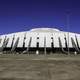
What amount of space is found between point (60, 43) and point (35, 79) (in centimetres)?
6587

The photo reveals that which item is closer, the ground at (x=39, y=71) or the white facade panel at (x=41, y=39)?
the ground at (x=39, y=71)

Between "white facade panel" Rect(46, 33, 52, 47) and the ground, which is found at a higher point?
"white facade panel" Rect(46, 33, 52, 47)

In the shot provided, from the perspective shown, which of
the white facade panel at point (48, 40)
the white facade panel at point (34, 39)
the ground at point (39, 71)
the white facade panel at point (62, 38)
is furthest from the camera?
the white facade panel at point (48, 40)

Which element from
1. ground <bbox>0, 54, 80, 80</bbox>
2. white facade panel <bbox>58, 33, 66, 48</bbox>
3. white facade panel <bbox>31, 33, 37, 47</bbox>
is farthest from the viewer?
white facade panel <bbox>31, 33, 37, 47</bbox>

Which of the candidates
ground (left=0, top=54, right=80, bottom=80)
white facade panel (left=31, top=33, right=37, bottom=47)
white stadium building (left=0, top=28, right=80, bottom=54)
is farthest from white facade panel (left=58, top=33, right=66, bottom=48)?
ground (left=0, top=54, right=80, bottom=80)

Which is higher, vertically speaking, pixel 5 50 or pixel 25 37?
pixel 25 37

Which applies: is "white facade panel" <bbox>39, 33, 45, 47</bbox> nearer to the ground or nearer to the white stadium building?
the white stadium building

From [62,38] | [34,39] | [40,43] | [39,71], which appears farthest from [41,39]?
[39,71]

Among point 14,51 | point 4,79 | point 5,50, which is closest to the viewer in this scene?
point 4,79

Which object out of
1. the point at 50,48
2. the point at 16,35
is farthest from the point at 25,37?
the point at 50,48

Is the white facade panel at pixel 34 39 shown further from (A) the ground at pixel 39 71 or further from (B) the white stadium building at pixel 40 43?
(A) the ground at pixel 39 71

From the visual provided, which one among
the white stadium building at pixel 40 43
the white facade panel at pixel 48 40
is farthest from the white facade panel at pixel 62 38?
the white facade panel at pixel 48 40

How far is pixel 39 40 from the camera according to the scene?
80.8m

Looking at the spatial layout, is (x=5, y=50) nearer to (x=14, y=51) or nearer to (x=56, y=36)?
(x=14, y=51)
